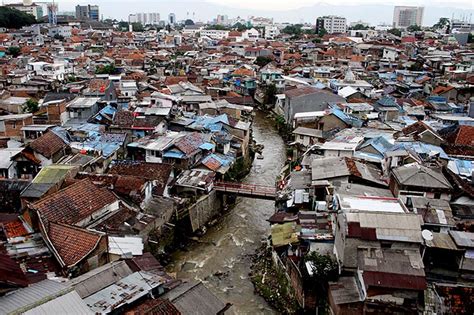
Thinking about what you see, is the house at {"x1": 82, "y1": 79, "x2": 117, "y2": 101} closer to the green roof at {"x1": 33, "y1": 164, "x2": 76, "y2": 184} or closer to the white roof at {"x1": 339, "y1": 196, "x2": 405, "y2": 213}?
the green roof at {"x1": 33, "y1": 164, "x2": 76, "y2": 184}

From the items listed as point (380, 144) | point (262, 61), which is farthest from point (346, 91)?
point (262, 61)

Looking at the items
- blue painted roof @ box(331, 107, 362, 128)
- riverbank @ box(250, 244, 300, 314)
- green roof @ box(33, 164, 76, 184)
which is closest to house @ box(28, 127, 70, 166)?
green roof @ box(33, 164, 76, 184)

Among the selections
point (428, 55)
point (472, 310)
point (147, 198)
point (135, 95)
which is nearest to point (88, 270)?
point (147, 198)

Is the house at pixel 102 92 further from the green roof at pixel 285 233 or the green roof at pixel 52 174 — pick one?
the green roof at pixel 285 233

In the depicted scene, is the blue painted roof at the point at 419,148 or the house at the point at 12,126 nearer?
the blue painted roof at the point at 419,148

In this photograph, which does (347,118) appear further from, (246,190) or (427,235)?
(427,235)

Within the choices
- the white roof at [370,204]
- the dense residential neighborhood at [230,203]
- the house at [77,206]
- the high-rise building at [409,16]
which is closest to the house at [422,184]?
the dense residential neighborhood at [230,203]
